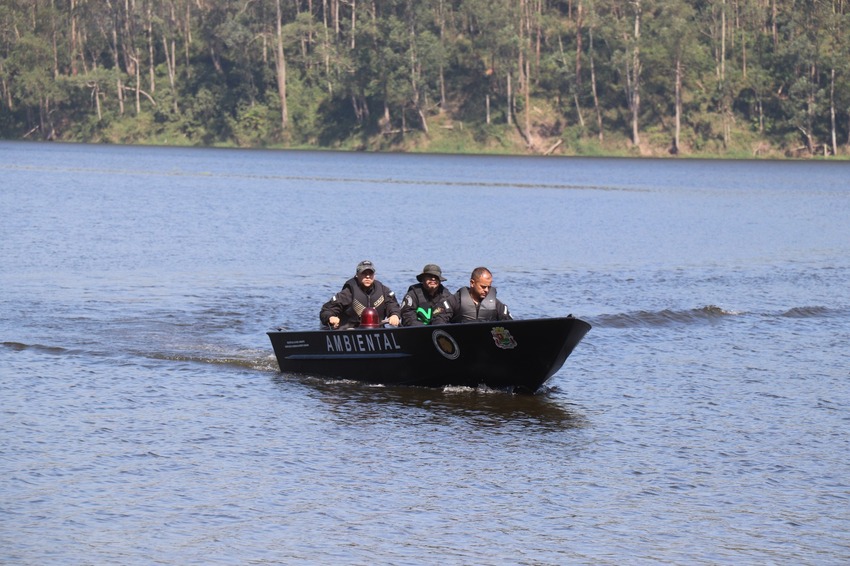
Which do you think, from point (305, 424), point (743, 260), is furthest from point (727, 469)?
point (743, 260)

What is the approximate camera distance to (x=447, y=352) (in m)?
20.1

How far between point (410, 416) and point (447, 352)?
1.49 m

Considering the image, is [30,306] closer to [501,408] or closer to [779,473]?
[501,408]

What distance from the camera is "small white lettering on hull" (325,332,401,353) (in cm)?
2047

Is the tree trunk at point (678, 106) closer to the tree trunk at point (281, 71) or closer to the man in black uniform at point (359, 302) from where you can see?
the tree trunk at point (281, 71)

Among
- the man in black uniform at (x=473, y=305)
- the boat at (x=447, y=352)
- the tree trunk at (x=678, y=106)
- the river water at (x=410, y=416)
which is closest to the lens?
the river water at (x=410, y=416)

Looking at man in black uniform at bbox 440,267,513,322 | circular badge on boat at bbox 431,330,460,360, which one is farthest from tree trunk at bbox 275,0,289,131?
circular badge on boat at bbox 431,330,460,360

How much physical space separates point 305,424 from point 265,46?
116682mm

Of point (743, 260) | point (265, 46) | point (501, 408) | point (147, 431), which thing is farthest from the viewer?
point (265, 46)

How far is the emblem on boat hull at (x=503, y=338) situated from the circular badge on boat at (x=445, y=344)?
0.67 metres

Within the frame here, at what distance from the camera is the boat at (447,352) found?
1933 cm

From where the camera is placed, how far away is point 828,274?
3959 centimetres

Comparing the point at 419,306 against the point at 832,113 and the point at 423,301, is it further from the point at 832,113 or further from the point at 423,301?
the point at 832,113

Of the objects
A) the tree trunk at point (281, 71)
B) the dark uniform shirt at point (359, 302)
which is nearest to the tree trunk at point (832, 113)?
the tree trunk at point (281, 71)
